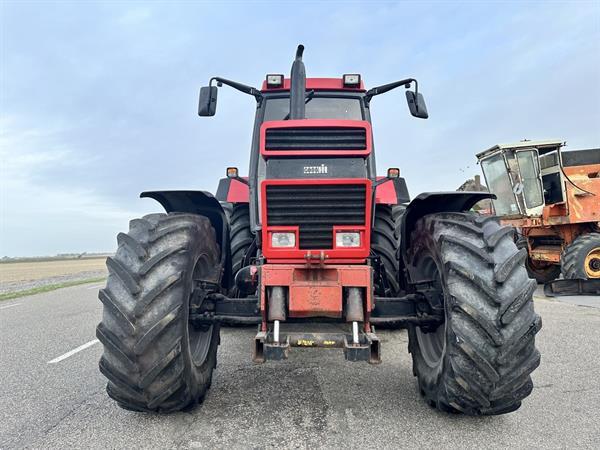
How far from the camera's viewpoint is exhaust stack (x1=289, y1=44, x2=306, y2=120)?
3123 millimetres

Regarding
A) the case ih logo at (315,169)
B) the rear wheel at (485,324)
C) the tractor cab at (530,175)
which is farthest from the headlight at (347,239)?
the tractor cab at (530,175)

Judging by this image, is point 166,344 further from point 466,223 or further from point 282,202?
point 466,223

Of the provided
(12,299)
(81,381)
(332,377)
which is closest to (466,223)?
(332,377)

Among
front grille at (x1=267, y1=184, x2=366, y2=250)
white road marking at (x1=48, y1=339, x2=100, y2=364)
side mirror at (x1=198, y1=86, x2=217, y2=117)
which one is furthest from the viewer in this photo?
white road marking at (x1=48, y1=339, x2=100, y2=364)

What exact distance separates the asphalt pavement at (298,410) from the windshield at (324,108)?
2.44m

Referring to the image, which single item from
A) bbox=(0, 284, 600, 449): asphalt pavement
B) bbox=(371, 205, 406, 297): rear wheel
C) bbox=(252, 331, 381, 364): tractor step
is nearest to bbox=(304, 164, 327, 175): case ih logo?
bbox=(252, 331, 381, 364): tractor step

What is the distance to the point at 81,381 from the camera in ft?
12.0

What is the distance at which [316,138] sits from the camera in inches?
112

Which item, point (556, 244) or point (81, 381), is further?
point (556, 244)

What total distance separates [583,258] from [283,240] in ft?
28.8

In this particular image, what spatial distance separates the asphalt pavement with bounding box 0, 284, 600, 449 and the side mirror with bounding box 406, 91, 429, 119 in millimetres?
2352

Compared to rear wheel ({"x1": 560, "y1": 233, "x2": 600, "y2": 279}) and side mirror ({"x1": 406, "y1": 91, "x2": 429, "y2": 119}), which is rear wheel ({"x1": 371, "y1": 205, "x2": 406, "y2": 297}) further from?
rear wheel ({"x1": 560, "y1": 233, "x2": 600, "y2": 279})

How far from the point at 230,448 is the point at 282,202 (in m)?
1.54

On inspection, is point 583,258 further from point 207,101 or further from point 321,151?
point 207,101
